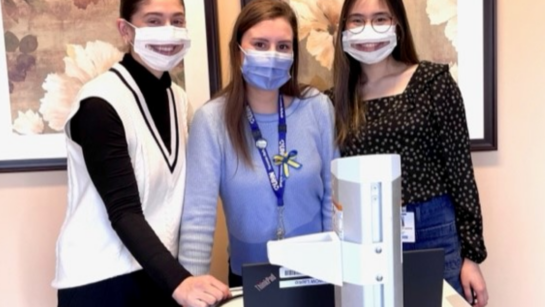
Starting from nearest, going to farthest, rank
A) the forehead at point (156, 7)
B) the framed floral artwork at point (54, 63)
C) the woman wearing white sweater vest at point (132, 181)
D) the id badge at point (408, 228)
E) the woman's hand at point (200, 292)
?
the woman's hand at point (200, 292) < the woman wearing white sweater vest at point (132, 181) < the forehead at point (156, 7) < the id badge at point (408, 228) < the framed floral artwork at point (54, 63)

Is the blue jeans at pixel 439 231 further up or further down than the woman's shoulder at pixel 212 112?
further down

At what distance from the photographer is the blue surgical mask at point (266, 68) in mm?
1329

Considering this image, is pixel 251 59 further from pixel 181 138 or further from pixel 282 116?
pixel 181 138

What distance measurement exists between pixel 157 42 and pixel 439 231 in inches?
38.4

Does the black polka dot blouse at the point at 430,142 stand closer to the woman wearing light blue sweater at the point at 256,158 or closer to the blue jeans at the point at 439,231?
the blue jeans at the point at 439,231

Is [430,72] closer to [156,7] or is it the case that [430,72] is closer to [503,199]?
[503,199]

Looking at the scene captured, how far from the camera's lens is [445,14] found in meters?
1.71

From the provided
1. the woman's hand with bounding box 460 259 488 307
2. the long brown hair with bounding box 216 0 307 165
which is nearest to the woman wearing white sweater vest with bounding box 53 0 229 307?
the long brown hair with bounding box 216 0 307 165

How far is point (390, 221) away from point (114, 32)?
53.9 inches

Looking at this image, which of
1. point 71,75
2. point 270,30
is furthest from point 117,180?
point 71,75

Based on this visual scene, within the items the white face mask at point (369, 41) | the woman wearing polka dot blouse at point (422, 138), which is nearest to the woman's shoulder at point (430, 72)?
the woman wearing polka dot blouse at point (422, 138)

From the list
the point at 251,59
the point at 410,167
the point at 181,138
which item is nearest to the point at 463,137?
the point at 410,167

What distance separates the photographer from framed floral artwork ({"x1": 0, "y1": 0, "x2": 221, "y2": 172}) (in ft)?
5.39

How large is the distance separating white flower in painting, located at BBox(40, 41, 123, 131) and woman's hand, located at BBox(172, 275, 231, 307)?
0.95 metres
